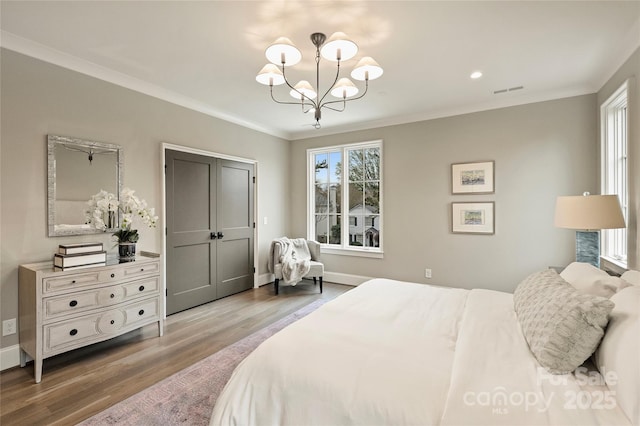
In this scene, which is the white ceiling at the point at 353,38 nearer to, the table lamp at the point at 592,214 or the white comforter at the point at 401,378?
the table lamp at the point at 592,214

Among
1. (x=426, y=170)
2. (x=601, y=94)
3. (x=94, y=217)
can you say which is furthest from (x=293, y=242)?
(x=601, y=94)

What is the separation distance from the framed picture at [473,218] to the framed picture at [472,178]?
0.63 feet

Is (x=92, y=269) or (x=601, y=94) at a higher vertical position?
(x=601, y=94)

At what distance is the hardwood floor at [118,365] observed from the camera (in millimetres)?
1947

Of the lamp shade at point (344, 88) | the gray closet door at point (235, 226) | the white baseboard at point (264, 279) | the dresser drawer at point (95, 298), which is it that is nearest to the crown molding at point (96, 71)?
the gray closet door at point (235, 226)

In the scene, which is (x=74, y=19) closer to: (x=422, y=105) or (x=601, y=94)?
(x=422, y=105)

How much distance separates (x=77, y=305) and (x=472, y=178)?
4.55m

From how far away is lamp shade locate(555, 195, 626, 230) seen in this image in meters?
2.36

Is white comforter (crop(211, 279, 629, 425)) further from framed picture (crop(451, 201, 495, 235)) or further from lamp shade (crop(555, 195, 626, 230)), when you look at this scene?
framed picture (crop(451, 201, 495, 235))

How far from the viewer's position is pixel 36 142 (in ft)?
8.41

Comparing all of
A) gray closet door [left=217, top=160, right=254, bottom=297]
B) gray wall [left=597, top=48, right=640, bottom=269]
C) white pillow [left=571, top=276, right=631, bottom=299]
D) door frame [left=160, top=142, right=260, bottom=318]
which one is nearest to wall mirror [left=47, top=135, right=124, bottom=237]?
door frame [left=160, top=142, right=260, bottom=318]

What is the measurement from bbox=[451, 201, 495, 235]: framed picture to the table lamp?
1145 mm

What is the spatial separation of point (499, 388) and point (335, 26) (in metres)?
2.43

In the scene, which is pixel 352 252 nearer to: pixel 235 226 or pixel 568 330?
pixel 235 226
